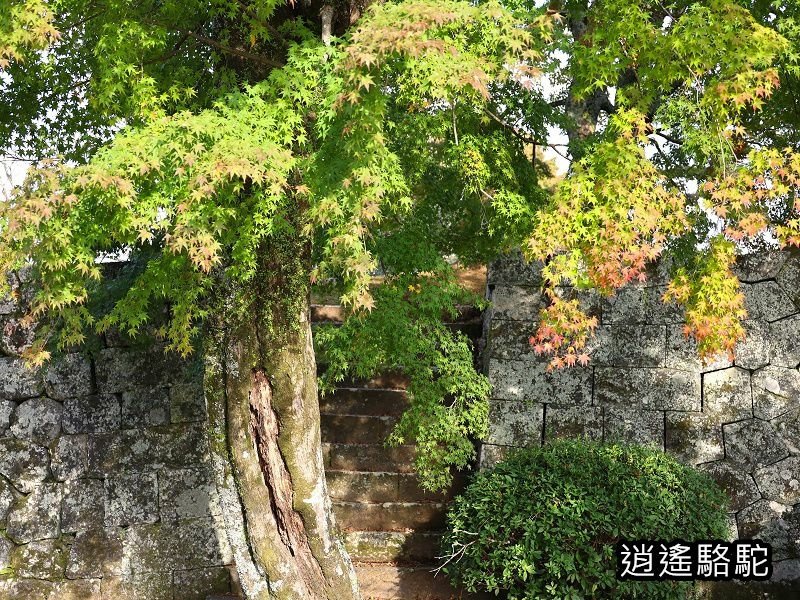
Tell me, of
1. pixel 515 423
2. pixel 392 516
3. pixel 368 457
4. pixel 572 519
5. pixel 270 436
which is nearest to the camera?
pixel 270 436

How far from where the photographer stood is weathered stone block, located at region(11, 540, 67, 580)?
7.25 m

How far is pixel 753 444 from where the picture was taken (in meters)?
7.07

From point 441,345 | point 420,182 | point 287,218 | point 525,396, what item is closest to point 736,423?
point 525,396

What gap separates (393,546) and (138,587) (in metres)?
2.07

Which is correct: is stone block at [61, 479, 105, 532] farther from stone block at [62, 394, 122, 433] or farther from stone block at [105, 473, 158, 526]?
stone block at [62, 394, 122, 433]

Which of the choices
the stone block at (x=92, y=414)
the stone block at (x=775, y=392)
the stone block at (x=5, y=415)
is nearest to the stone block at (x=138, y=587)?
the stone block at (x=92, y=414)

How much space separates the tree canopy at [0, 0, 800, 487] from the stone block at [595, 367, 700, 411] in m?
0.92

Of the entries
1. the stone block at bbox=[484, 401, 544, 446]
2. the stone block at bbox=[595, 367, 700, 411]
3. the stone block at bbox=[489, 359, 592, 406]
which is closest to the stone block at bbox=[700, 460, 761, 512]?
the stone block at bbox=[595, 367, 700, 411]

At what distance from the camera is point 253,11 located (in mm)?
5625

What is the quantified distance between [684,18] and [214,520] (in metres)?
5.10

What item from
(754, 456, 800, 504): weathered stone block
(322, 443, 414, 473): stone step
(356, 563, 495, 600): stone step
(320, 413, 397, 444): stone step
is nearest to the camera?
(356, 563, 495, 600): stone step

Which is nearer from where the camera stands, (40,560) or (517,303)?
(40,560)

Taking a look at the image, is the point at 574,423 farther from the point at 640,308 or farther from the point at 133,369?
the point at 133,369

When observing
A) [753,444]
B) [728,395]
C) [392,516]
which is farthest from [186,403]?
[753,444]
